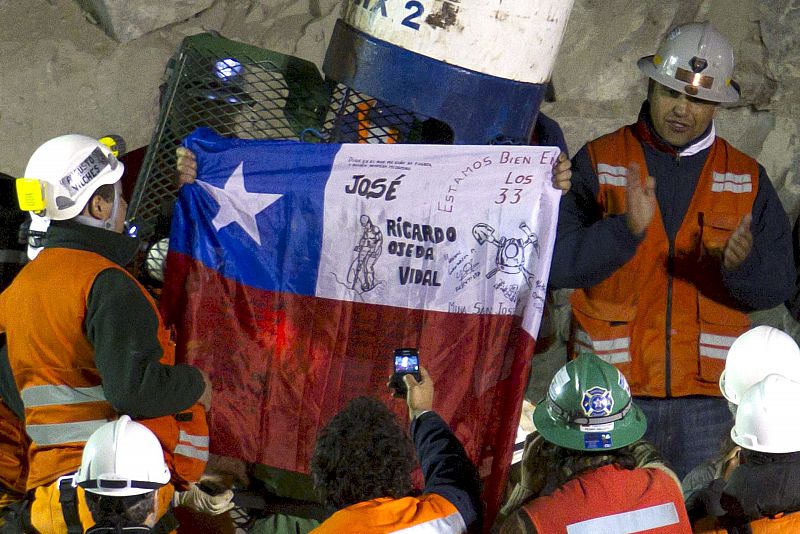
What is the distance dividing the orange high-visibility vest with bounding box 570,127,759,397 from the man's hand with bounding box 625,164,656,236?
0.47ft

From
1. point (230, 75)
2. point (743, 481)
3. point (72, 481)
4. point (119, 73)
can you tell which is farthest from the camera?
point (119, 73)

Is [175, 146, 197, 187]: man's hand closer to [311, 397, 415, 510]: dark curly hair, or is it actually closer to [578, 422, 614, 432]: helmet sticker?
[311, 397, 415, 510]: dark curly hair

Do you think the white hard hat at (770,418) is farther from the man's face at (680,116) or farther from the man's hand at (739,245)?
the man's face at (680,116)

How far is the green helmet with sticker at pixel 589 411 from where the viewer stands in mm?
2836

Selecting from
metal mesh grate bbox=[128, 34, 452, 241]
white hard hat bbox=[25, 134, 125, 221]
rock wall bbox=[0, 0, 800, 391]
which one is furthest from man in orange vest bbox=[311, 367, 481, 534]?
rock wall bbox=[0, 0, 800, 391]

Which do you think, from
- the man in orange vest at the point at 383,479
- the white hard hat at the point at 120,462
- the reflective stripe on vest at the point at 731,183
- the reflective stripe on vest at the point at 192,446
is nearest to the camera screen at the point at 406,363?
the man in orange vest at the point at 383,479

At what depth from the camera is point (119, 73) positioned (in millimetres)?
5691

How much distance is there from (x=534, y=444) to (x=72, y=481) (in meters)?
1.40

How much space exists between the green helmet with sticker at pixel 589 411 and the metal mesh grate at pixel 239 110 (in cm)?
145

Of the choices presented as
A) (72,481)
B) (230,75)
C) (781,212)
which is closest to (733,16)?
(781,212)

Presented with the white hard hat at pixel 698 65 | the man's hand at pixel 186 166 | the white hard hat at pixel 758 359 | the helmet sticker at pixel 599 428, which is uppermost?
the white hard hat at pixel 698 65

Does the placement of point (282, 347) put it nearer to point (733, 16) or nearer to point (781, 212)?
point (781, 212)

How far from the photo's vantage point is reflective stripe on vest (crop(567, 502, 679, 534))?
105 inches

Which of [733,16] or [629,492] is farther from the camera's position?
[733,16]
